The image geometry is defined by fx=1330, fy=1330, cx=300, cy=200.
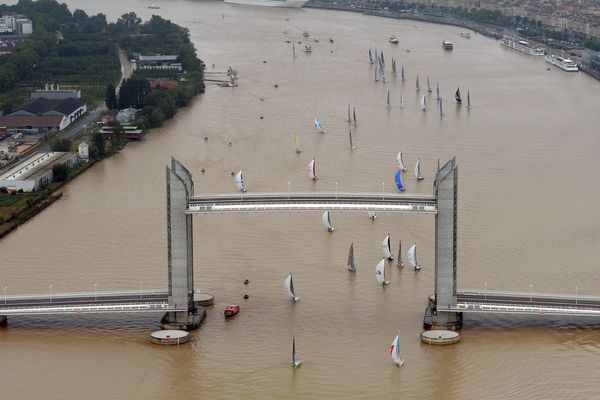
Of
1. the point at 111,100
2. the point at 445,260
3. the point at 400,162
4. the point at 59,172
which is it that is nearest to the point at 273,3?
the point at 111,100

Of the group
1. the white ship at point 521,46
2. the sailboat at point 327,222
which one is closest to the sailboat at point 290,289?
the sailboat at point 327,222

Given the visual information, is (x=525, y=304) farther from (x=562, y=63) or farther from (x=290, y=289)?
(x=562, y=63)

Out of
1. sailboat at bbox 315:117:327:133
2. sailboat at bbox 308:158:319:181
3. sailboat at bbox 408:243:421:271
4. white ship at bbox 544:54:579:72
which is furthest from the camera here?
white ship at bbox 544:54:579:72

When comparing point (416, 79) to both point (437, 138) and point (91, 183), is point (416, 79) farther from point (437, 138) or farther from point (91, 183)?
point (91, 183)

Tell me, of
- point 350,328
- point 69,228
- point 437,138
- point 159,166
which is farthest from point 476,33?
point 350,328

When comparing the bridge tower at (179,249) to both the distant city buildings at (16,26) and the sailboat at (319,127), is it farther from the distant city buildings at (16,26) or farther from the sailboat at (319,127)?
the distant city buildings at (16,26)

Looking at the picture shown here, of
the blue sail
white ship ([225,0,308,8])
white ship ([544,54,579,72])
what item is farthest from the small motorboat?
white ship ([225,0,308,8])

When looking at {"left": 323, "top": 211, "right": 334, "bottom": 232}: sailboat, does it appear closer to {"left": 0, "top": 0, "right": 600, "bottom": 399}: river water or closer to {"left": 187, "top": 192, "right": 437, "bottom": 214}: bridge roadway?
{"left": 0, "top": 0, "right": 600, "bottom": 399}: river water
